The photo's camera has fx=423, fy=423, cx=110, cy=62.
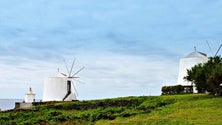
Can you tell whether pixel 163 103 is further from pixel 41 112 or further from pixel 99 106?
pixel 41 112

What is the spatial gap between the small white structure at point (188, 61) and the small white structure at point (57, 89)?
16571 millimetres

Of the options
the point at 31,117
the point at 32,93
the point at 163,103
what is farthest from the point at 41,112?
the point at 32,93

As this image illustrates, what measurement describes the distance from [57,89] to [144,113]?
35.6 metres

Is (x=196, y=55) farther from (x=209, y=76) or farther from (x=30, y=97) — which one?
(x=30, y=97)

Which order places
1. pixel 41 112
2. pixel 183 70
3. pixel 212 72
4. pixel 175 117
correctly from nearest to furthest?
pixel 175 117 < pixel 212 72 < pixel 41 112 < pixel 183 70

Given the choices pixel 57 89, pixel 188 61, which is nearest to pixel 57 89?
pixel 57 89

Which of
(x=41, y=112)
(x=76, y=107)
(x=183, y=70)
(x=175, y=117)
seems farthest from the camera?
(x=183, y=70)

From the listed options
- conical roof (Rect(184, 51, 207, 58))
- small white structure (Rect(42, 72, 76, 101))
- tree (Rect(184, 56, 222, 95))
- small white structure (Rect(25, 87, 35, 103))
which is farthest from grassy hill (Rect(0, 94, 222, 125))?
small white structure (Rect(25, 87, 35, 103))

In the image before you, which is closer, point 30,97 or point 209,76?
point 209,76

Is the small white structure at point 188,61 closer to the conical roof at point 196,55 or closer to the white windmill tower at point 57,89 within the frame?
the conical roof at point 196,55

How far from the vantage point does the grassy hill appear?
70.3ft

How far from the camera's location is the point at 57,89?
60156 millimetres

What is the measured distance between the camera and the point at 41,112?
35969mm

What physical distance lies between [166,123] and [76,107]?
62.7 feet
